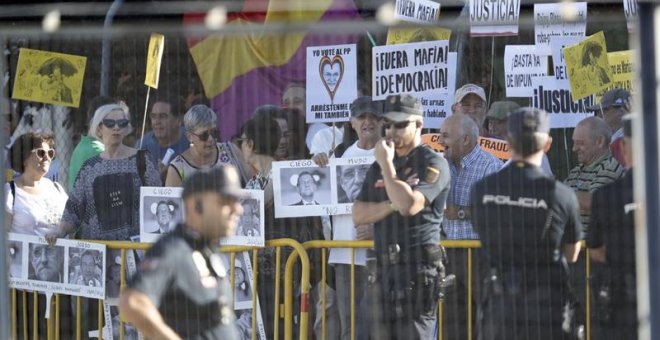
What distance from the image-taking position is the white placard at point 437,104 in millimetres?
5007

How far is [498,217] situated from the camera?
178 inches

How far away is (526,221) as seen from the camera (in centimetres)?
442

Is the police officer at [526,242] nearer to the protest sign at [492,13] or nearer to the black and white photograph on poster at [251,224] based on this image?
the protest sign at [492,13]

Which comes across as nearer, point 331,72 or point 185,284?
point 185,284

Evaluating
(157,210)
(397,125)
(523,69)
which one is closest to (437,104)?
(397,125)

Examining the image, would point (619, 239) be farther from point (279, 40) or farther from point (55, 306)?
point (55, 306)

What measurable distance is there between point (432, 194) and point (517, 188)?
0.55 meters

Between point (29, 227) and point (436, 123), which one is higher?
point (436, 123)

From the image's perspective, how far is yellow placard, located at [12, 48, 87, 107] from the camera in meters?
4.39

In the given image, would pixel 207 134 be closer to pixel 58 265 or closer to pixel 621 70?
pixel 58 265

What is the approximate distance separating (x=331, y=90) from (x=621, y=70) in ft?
3.79

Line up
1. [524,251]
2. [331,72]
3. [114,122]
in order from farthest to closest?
[114,122] < [331,72] < [524,251]

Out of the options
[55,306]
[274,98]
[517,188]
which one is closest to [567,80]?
[517,188]

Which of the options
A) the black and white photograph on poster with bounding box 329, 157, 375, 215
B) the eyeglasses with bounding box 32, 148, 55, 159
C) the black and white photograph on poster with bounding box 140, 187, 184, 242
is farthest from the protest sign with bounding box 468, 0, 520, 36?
the eyeglasses with bounding box 32, 148, 55, 159
